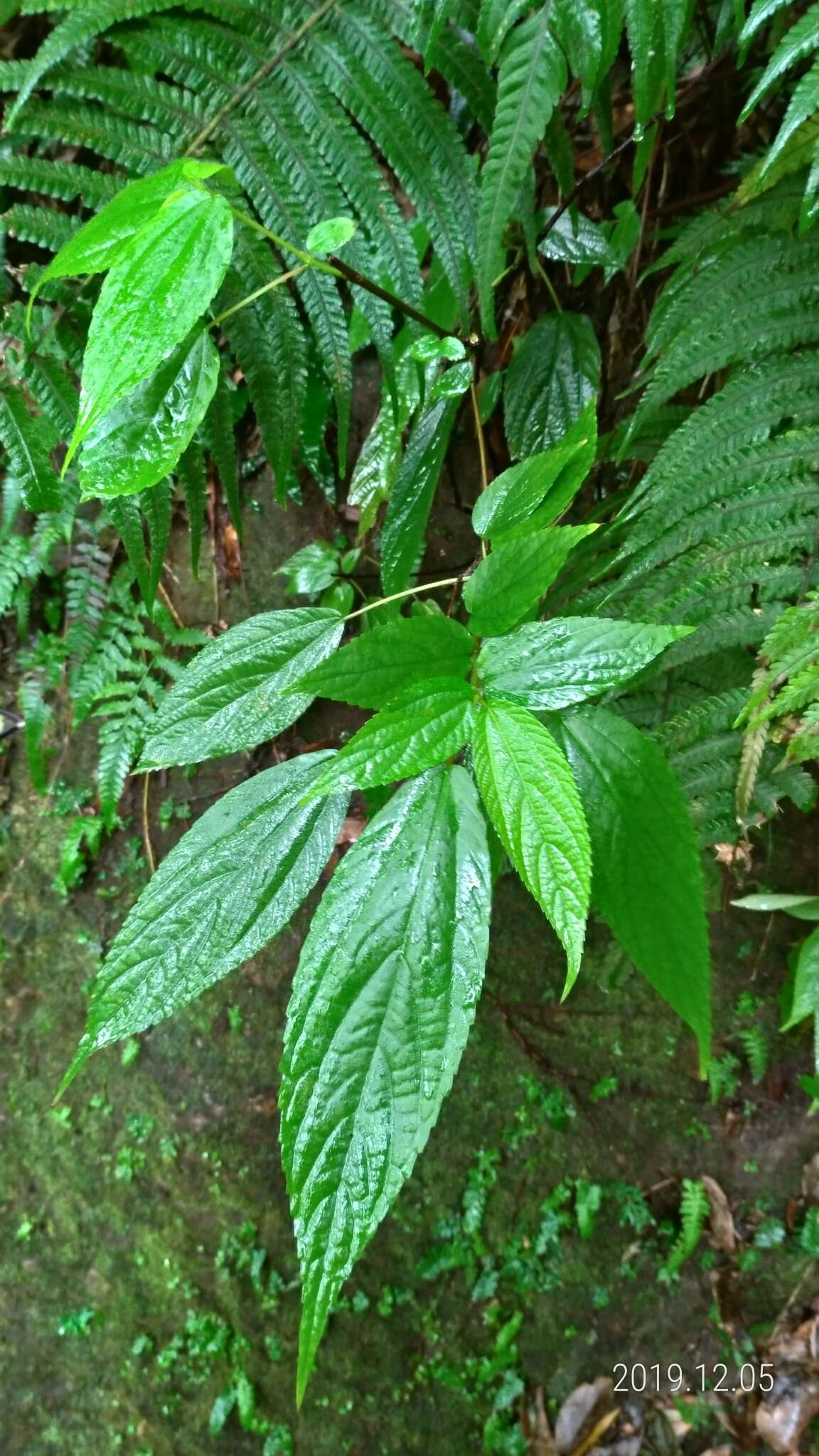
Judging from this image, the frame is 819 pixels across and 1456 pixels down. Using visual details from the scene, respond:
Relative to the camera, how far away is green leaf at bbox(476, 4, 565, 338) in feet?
3.25

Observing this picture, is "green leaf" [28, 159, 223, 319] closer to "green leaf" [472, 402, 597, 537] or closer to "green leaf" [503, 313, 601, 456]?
"green leaf" [472, 402, 597, 537]

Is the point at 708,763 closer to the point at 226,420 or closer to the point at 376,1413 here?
the point at 226,420

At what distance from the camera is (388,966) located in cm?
78

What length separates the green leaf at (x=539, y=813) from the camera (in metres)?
0.67

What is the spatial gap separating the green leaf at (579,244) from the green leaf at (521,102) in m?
0.37

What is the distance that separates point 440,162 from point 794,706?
3.15ft

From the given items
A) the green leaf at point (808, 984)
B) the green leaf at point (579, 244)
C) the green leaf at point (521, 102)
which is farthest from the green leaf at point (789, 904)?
the green leaf at point (521, 102)

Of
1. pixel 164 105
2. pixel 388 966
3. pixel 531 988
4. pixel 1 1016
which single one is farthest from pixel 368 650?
pixel 1 1016

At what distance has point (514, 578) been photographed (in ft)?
2.78

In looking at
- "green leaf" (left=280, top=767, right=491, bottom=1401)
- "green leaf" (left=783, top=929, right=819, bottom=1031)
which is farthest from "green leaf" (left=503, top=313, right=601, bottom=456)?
"green leaf" (left=783, top=929, right=819, bottom=1031)

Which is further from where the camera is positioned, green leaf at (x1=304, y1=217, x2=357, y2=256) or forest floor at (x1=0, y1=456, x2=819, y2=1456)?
A: forest floor at (x1=0, y1=456, x2=819, y2=1456)

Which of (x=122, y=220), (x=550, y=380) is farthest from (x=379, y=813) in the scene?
(x=550, y=380)

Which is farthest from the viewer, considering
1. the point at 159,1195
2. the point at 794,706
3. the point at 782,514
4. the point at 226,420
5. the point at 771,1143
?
the point at 159,1195

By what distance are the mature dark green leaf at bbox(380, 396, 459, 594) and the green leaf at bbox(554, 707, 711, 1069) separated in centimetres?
60
